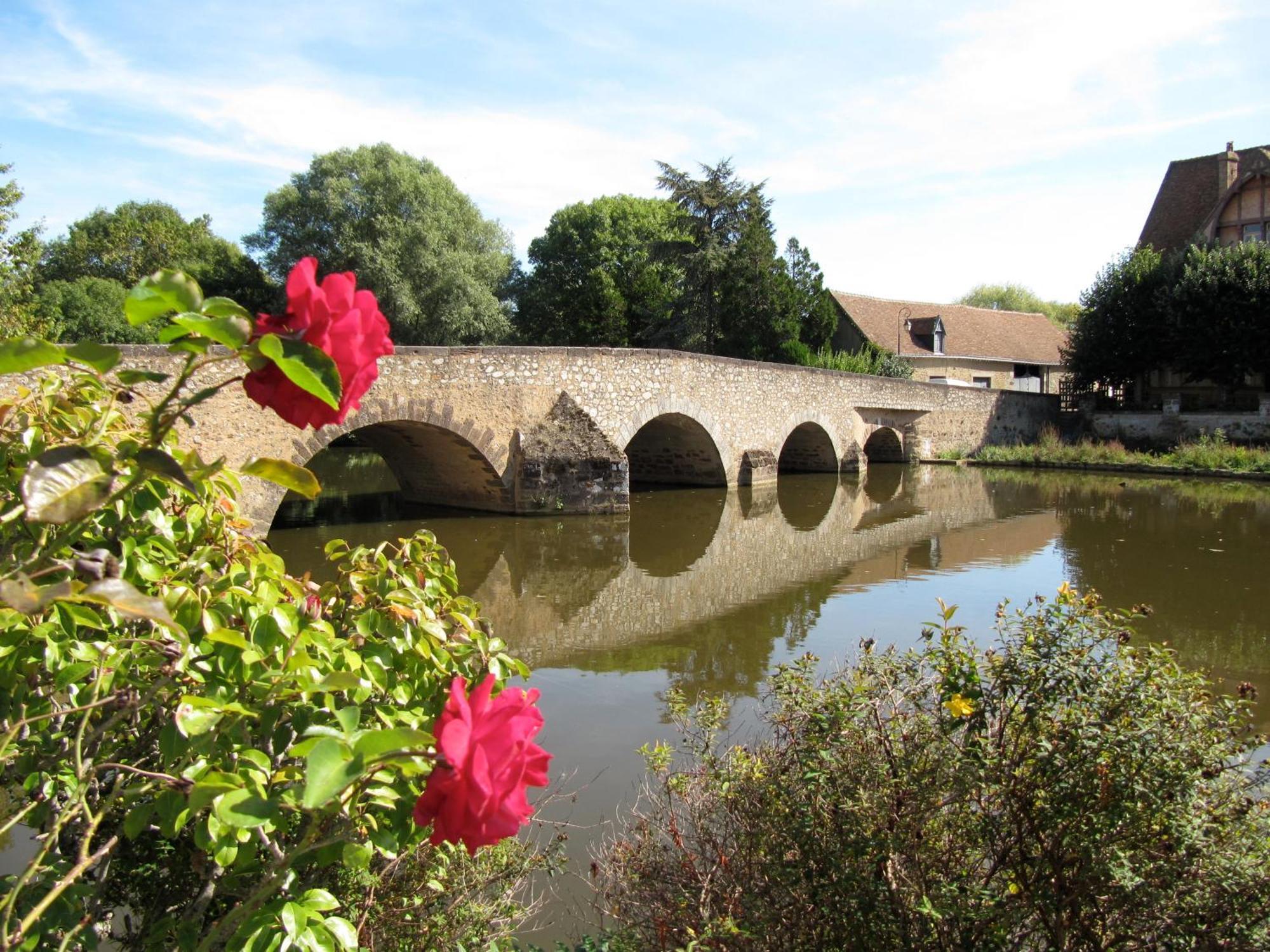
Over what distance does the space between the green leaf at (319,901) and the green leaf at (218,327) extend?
2.98ft

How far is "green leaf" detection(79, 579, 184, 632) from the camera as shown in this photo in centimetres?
108

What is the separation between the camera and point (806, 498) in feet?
58.5

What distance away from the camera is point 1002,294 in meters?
68.4

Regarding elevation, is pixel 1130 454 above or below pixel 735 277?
below

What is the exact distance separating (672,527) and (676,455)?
5.45 meters

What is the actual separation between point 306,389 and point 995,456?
2679cm

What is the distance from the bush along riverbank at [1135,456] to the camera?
21469mm

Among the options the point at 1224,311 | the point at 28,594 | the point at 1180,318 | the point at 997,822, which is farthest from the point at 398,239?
the point at 28,594

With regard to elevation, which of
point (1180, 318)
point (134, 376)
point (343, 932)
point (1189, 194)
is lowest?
point (343, 932)

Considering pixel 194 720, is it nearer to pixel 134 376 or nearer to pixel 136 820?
pixel 136 820

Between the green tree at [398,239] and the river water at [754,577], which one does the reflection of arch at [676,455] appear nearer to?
the river water at [754,577]

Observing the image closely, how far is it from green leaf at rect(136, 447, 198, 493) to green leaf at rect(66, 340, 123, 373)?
4.7 inches

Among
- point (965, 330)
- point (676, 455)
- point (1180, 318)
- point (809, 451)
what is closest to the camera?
point (676, 455)

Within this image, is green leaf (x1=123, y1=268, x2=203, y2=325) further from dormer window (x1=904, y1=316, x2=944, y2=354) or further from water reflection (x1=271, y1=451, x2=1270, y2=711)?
dormer window (x1=904, y1=316, x2=944, y2=354)
